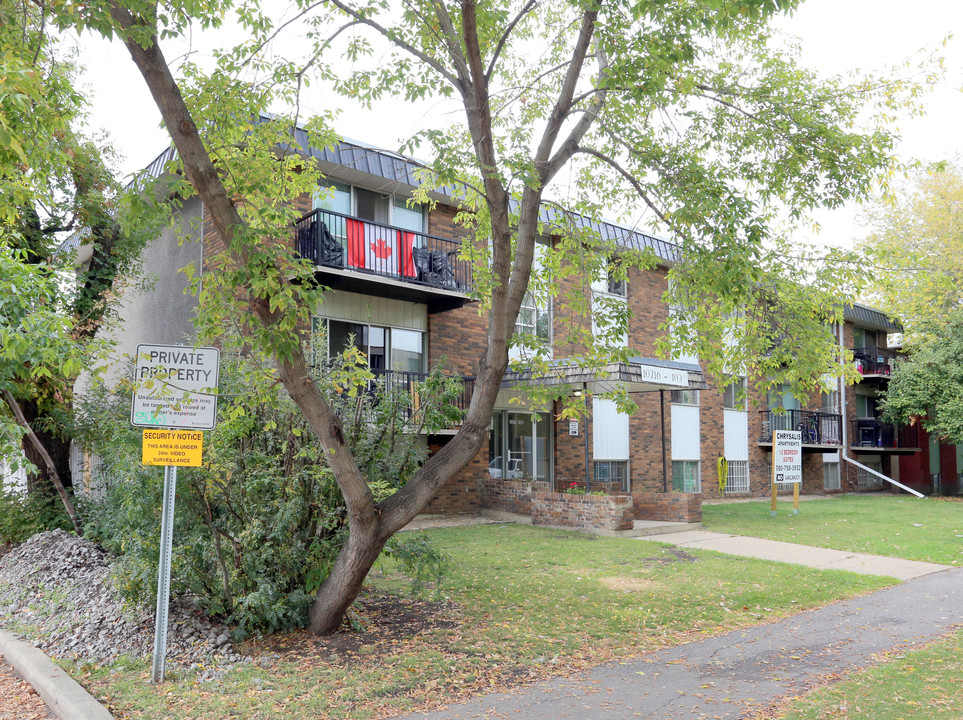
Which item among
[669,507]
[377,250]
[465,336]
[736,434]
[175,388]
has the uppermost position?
[377,250]

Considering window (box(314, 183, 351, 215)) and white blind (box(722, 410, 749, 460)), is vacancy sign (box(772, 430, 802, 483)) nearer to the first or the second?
white blind (box(722, 410, 749, 460))

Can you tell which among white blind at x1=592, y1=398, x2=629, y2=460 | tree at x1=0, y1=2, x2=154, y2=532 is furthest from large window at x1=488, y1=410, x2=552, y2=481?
tree at x1=0, y1=2, x2=154, y2=532

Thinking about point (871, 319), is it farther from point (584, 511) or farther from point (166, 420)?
point (166, 420)

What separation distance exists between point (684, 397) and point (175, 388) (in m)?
18.2

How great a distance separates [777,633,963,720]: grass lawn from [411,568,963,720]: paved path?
0.22 m

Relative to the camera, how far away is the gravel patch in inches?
239

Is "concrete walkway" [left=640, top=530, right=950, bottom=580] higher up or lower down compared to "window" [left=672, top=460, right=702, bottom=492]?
lower down

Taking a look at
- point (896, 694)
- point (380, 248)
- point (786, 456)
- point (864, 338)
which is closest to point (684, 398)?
point (786, 456)

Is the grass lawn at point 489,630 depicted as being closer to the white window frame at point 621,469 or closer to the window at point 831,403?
the white window frame at point 621,469

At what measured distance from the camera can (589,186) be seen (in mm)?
9734

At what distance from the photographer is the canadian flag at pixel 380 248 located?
1411 centimetres

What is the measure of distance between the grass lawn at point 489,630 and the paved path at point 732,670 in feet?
0.90

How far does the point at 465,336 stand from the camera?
1669 centimetres

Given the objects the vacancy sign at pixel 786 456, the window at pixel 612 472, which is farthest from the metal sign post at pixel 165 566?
the vacancy sign at pixel 786 456
